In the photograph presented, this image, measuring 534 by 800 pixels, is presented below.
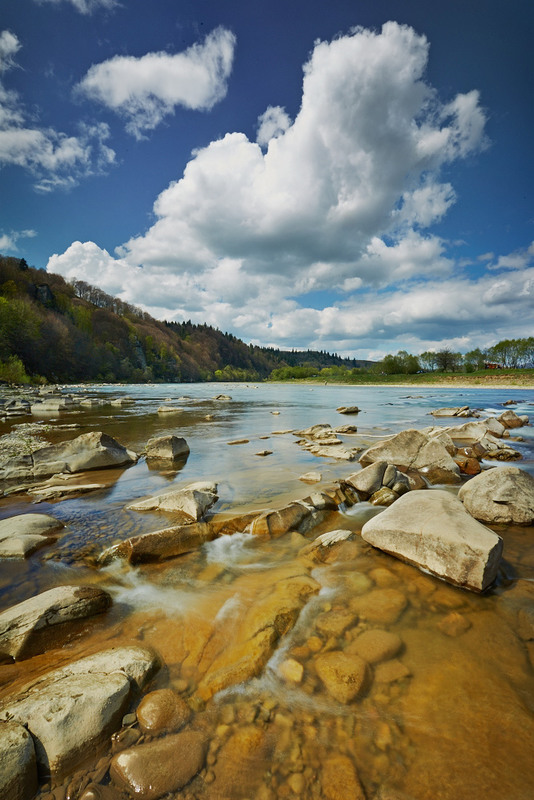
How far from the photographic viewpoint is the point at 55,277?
5005 inches

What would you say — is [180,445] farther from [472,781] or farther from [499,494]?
[472,781]

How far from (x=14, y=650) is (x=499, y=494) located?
691 cm

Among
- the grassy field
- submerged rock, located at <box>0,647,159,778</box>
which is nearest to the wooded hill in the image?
submerged rock, located at <box>0,647,159,778</box>

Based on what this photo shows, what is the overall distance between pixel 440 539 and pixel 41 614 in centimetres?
443

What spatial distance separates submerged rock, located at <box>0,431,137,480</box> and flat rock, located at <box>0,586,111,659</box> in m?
6.15

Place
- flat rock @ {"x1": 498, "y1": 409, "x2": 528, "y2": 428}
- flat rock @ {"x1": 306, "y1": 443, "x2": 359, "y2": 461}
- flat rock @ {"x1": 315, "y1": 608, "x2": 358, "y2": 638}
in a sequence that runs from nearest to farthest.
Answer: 1. flat rock @ {"x1": 315, "y1": 608, "x2": 358, "y2": 638}
2. flat rock @ {"x1": 306, "y1": 443, "x2": 359, "y2": 461}
3. flat rock @ {"x1": 498, "y1": 409, "x2": 528, "y2": 428}

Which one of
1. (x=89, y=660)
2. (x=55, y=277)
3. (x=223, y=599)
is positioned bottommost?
(x=223, y=599)

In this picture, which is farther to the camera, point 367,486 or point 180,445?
point 180,445

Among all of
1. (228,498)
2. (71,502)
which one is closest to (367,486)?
(228,498)

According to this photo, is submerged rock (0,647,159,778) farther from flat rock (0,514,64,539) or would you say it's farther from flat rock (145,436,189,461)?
flat rock (145,436,189,461)

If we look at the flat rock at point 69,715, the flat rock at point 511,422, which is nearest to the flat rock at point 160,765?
the flat rock at point 69,715

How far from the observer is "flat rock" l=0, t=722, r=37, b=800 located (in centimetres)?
179

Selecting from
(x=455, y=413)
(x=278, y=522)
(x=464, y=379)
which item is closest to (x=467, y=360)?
(x=464, y=379)

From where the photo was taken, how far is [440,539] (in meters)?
4.08
